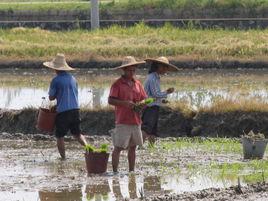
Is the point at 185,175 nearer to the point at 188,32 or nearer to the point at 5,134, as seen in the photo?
the point at 5,134

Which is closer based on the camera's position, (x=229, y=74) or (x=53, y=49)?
(x=229, y=74)

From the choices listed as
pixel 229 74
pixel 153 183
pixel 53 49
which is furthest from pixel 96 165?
pixel 53 49

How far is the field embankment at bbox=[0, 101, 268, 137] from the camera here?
1474cm

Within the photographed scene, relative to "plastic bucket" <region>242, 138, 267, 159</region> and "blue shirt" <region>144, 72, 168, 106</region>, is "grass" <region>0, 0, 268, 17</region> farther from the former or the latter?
"plastic bucket" <region>242, 138, 267, 159</region>

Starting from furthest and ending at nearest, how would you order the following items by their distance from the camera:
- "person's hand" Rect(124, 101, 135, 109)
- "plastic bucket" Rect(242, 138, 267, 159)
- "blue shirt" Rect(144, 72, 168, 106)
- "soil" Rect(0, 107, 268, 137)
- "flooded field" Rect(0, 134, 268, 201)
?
"soil" Rect(0, 107, 268, 137) < "blue shirt" Rect(144, 72, 168, 106) < "plastic bucket" Rect(242, 138, 267, 159) < "person's hand" Rect(124, 101, 135, 109) < "flooded field" Rect(0, 134, 268, 201)

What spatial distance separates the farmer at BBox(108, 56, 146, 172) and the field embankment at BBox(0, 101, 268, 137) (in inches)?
149

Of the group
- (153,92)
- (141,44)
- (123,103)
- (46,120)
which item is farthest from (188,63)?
(123,103)

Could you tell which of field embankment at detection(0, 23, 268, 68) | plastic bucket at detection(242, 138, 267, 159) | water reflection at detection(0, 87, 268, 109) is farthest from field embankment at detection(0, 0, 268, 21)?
plastic bucket at detection(242, 138, 267, 159)

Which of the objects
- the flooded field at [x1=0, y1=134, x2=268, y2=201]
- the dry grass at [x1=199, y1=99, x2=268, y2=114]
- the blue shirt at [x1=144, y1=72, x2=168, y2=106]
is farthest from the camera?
the dry grass at [x1=199, y1=99, x2=268, y2=114]

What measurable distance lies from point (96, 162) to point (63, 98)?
1641 mm

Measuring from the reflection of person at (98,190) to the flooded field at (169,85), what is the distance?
521 centimetres

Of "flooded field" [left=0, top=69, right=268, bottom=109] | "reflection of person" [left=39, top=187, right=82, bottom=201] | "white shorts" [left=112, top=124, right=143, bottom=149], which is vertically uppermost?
"flooded field" [left=0, top=69, right=268, bottom=109]

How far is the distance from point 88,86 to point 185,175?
Result: 1005 cm

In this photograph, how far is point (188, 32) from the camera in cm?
3055
